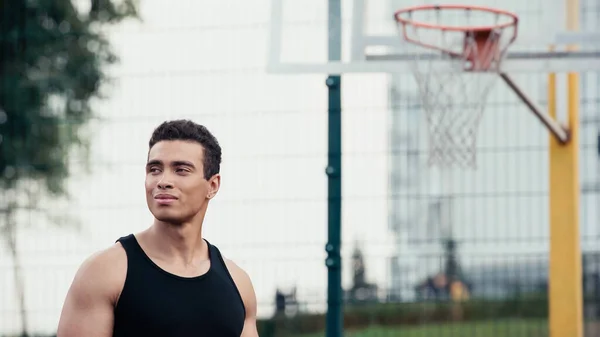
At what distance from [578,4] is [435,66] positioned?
1.05 m

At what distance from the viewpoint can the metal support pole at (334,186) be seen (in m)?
7.30

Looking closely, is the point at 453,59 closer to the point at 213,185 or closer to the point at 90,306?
the point at 213,185

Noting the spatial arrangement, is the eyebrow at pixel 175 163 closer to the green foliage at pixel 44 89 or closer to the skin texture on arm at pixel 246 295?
the skin texture on arm at pixel 246 295

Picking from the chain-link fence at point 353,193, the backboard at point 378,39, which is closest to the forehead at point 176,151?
the backboard at point 378,39

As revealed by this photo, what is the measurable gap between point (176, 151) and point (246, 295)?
1.98 feet

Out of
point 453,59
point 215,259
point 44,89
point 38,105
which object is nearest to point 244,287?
point 215,259

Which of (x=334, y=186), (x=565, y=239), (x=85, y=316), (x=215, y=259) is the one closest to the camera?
(x=85, y=316)

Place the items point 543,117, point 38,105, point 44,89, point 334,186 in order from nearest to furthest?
point 334,186 < point 543,117 < point 38,105 < point 44,89

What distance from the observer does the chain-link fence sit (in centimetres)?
763

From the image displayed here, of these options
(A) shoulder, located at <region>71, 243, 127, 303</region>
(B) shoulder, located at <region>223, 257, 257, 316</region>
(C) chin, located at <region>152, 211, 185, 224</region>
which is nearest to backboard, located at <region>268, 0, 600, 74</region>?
(B) shoulder, located at <region>223, 257, 257, 316</region>

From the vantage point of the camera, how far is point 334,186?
736 cm

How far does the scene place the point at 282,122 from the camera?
7.65 m

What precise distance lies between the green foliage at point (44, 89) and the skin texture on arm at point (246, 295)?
4398mm

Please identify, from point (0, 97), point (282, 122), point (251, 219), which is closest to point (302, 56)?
point (282, 122)
